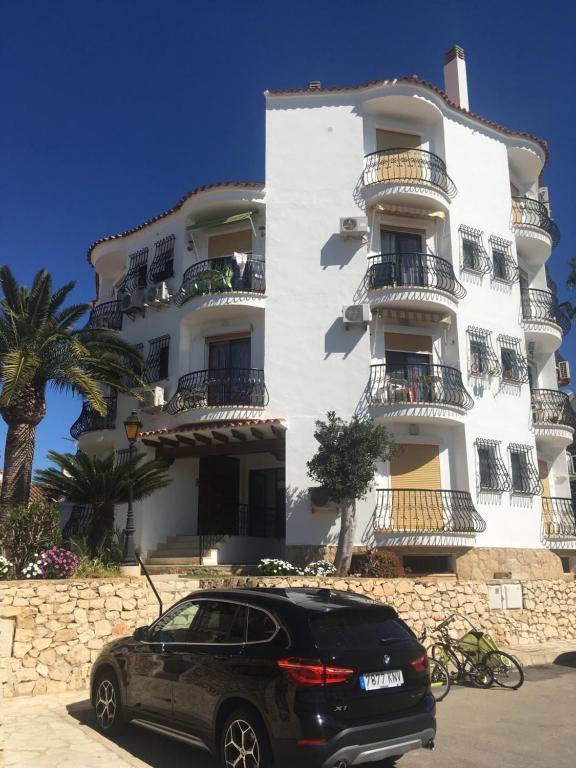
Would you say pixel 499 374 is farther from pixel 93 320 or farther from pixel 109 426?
pixel 93 320

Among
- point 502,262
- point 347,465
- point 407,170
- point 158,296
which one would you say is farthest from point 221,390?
point 502,262

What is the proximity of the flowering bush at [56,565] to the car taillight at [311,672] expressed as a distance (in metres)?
6.40

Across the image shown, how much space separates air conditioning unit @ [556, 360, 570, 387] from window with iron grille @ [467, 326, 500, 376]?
479cm

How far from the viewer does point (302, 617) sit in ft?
17.5

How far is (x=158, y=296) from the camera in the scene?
2039 centimetres

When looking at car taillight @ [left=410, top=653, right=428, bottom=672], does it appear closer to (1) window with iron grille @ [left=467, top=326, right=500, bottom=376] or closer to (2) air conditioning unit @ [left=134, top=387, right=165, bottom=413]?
(1) window with iron grille @ [left=467, top=326, right=500, bottom=376]

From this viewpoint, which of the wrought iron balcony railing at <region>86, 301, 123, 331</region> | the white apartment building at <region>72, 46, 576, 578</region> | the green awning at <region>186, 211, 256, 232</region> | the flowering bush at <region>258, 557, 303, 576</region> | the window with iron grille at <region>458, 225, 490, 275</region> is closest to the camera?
the flowering bush at <region>258, 557, 303, 576</region>

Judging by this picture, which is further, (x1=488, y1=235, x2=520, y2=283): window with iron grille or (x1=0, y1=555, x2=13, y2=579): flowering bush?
(x1=488, y1=235, x2=520, y2=283): window with iron grille

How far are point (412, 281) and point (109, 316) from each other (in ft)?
34.6

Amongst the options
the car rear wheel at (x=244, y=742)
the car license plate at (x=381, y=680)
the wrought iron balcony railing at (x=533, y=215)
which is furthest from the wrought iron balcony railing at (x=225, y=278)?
the car rear wheel at (x=244, y=742)

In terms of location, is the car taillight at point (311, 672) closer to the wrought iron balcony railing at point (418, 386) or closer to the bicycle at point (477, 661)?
the bicycle at point (477, 661)

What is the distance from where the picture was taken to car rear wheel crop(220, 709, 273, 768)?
4992mm

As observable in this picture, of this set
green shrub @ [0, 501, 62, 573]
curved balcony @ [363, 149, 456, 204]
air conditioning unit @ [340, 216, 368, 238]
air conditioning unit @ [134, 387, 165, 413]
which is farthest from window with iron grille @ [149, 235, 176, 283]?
green shrub @ [0, 501, 62, 573]

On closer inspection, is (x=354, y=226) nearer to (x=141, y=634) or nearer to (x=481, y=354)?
(x=481, y=354)
